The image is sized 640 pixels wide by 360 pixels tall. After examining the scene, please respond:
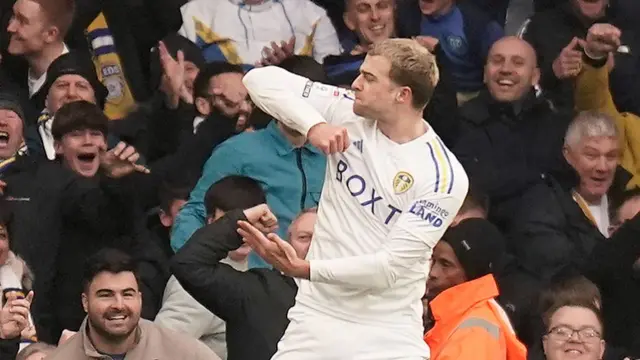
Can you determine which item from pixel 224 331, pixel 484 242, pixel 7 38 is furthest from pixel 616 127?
pixel 7 38

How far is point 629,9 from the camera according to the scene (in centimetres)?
1066

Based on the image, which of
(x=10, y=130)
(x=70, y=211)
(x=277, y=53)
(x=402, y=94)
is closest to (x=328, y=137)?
(x=402, y=94)

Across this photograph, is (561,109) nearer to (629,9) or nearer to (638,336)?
(629,9)

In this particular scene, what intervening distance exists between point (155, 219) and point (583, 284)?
2394 mm

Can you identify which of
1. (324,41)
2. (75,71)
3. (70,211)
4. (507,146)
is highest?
(75,71)

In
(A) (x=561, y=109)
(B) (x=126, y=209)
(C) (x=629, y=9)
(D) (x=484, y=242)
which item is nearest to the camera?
(D) (x=484, y=242)

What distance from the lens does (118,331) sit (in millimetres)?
7242

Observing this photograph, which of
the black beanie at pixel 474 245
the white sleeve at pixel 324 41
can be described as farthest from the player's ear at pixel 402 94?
the white sleeve at pixel 324 41

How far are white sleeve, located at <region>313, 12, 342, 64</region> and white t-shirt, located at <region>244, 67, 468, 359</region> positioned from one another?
11.8 feet

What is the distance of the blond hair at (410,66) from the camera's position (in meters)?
6.27

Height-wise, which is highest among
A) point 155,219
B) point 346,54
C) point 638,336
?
point 346,54

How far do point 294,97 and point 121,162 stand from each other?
2.00 meters

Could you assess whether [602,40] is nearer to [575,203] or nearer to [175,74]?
[575,203]

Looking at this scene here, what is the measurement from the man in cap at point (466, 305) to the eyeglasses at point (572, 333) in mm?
365
